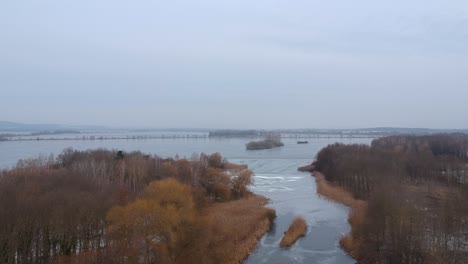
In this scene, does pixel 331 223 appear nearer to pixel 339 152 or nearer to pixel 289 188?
pixel 289 188

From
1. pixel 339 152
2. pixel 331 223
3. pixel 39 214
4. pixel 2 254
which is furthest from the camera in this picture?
pixel 339 152

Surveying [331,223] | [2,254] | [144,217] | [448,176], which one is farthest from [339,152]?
[2,254]

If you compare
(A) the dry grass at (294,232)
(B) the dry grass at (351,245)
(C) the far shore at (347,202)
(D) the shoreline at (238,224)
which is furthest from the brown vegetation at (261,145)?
(B) the dry grass at (351,245)

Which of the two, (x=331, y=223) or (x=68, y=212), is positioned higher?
(x=68, y=212)

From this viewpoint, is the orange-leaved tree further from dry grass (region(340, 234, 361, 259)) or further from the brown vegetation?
the brown vegetation

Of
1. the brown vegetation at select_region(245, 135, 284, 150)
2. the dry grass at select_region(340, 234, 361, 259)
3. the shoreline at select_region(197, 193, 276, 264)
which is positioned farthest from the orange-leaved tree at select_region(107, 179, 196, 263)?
the brown vegetation at select_region(245, 135, 284, 150)

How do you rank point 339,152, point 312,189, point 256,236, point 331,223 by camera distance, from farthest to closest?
1. point 339,152
2. point 312,189
3. point 331,223
4. point 256,236
